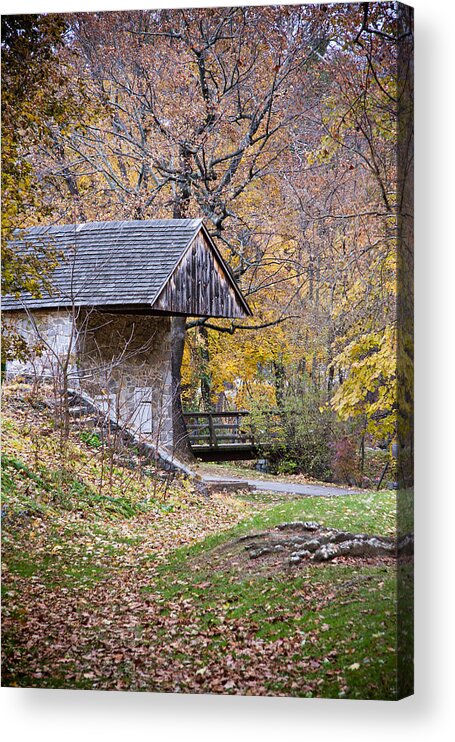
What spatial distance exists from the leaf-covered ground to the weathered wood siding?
108 cm

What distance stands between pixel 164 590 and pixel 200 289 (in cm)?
191

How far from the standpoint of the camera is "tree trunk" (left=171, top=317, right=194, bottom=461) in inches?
257

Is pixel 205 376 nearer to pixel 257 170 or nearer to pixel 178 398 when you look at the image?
pixel 178 398

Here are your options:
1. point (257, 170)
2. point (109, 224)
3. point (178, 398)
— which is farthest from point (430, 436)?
point (109, 224)

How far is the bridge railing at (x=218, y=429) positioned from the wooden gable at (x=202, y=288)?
2.11 ft

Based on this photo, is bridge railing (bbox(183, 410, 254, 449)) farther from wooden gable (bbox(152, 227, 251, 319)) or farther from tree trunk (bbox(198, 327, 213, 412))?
wooden gable (bbox(152, 227, 251, 319))

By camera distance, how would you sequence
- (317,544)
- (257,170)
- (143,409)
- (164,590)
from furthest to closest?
(143,409), (257,170), (164,590), (317,544)

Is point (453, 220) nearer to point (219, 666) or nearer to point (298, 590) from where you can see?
point (298, 590)

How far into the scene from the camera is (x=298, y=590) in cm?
599

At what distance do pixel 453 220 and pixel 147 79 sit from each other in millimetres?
2138

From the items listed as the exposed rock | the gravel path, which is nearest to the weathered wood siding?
the gravel path

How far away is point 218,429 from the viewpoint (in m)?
6.47

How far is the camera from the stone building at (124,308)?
260 inches

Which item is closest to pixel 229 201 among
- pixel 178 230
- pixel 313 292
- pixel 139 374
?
pixel 178 230
